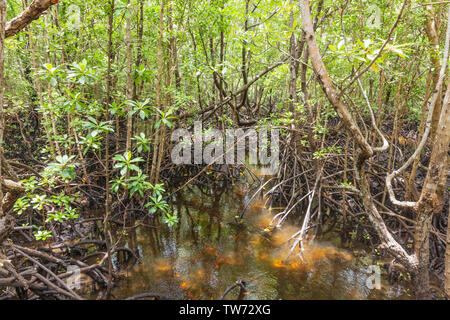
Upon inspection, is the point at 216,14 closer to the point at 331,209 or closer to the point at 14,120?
the point at 331,209

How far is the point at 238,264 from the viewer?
10.8ft

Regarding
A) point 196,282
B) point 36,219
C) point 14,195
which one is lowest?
point 196,282

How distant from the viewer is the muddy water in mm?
2799

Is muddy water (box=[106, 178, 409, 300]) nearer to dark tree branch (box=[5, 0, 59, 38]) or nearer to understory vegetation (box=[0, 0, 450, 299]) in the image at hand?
understory vegetation (box=[0, 0, 450, 299])

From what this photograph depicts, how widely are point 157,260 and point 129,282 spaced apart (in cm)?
55

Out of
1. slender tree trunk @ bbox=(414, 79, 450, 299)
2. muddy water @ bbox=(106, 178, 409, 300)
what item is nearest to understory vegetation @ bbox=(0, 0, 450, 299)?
slender tree trunk @ bbox=(414, 79, 450, 299)

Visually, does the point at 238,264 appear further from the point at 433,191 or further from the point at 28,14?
the point at 28,14

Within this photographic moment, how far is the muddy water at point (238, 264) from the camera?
9.18 feet

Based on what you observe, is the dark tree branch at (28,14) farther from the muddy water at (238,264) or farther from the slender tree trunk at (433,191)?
the slender tree trunk at (433,191)

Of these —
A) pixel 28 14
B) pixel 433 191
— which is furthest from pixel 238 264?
pixel 28 14

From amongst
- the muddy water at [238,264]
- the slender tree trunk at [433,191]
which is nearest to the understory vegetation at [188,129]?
the slender tree trunk at [433,191]

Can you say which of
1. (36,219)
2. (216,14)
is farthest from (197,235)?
(216,14)

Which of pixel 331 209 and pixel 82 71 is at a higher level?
pixel 82 71

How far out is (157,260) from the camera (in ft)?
11.0
